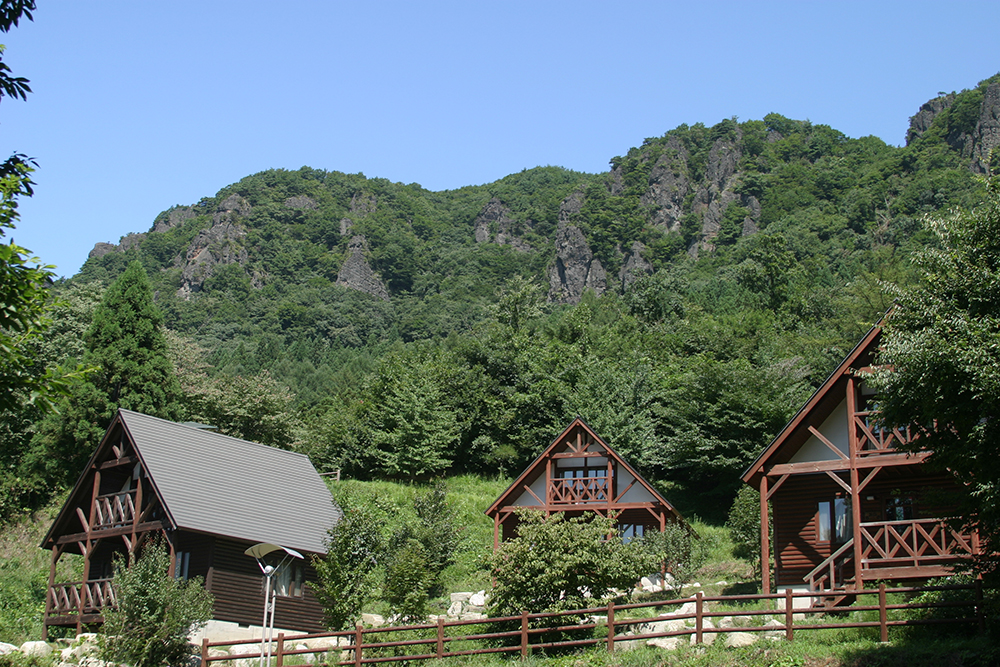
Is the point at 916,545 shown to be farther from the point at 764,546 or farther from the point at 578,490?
the point at 578,490

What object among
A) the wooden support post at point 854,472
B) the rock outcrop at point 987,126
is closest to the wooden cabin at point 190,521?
the wooden support post at point 854,472

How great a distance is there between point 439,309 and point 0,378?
427 ft

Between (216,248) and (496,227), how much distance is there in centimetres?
5763

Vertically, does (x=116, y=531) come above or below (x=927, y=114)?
below

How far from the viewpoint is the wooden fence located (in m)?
17.2

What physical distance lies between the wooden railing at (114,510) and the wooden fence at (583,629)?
6989 mm

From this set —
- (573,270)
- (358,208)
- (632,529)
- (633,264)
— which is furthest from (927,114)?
(632,529)

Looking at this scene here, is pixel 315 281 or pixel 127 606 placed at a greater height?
pixel 315 281

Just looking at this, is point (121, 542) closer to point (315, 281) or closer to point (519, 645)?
point (519, 645)

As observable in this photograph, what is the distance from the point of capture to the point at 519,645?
20.3 metres

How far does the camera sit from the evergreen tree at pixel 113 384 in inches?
1606

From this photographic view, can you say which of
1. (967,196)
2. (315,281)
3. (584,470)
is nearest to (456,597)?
(584,470)

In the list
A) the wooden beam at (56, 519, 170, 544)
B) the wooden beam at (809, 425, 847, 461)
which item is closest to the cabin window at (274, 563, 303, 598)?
the wooden beam at (56, 519, 170, 544)

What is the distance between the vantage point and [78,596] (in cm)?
2898
